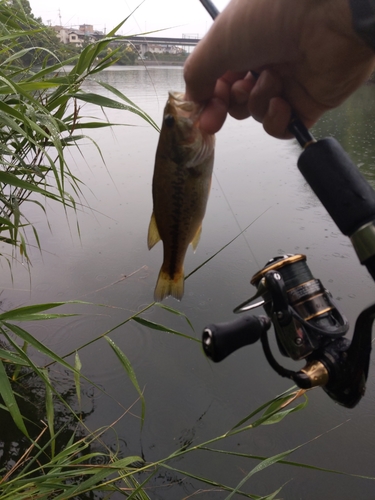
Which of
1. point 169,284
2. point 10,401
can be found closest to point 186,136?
point 169,284

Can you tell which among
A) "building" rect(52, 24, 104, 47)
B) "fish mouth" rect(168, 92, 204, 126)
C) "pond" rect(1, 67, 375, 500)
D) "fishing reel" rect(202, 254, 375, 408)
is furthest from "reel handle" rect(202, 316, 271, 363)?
"building" rect(52, 24, 104, 47)

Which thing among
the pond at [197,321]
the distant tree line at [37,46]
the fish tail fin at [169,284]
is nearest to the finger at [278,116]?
the fish tail fin at [169,284]

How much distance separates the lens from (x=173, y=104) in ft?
5.12

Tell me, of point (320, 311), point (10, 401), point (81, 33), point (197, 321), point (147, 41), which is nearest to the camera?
point (320, 311)

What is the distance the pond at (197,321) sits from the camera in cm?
209

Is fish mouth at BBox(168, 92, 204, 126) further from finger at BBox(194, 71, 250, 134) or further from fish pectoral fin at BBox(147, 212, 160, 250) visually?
fish pectoral fin at BBox(147, 212, 160, 250)

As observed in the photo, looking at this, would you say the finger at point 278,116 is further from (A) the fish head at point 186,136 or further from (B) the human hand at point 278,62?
(A) the fish head at point 186,136

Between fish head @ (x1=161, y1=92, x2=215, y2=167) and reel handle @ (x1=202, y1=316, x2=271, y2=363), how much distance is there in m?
0.63

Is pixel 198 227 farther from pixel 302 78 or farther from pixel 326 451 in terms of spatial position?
pixel 326 451

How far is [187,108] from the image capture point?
155 centimetres

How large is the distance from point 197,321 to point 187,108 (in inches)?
66.3

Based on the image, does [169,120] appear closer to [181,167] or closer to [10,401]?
[181,167]

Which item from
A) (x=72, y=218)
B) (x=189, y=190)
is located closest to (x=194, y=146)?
(x=189, y=190)

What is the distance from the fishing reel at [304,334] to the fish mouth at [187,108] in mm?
606
